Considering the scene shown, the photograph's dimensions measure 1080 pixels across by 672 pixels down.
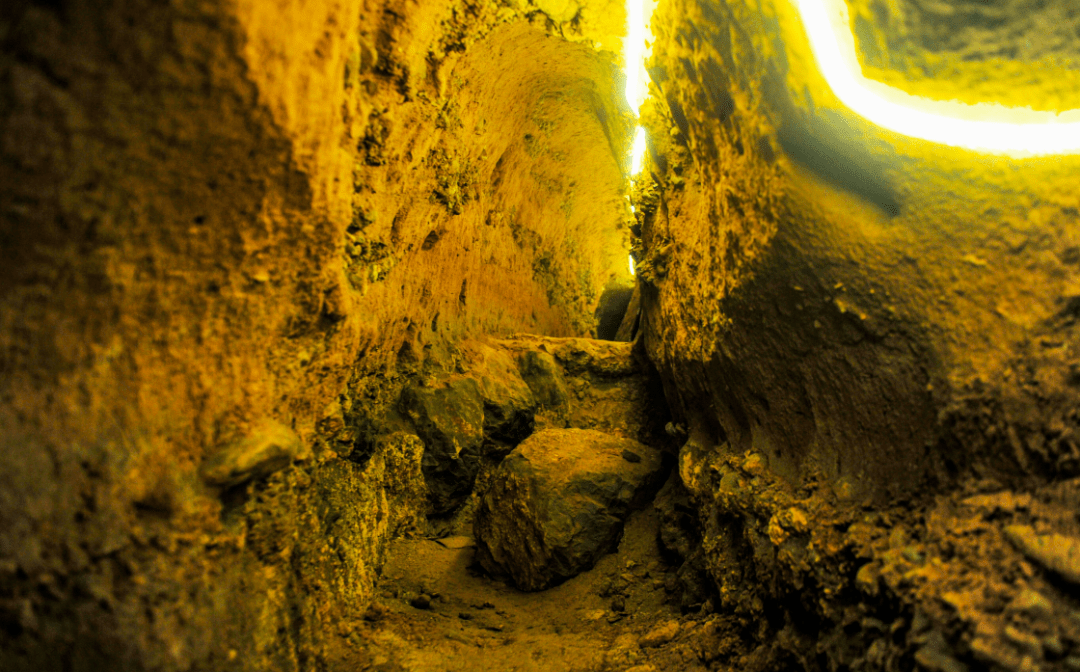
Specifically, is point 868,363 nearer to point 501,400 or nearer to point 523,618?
point 523,618

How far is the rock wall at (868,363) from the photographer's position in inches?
55.8

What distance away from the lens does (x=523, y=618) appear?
111 inches

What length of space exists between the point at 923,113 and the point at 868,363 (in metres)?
0.82

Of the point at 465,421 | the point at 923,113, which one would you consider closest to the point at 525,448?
the point at 465,421

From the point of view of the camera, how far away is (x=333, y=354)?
2.35m

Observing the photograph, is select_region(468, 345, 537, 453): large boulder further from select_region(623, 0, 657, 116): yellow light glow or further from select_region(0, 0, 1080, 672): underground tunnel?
select_region(623, 0, 657, 116): yellow light glow

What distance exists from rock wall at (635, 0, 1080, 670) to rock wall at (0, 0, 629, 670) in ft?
4.87

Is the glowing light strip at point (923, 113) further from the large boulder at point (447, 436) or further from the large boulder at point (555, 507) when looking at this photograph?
the large boulder at point (447, 436)

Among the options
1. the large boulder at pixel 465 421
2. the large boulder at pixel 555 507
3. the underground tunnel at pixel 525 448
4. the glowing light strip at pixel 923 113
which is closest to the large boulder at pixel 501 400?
the large boulder at pixel 465 421

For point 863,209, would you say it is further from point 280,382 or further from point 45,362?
point 45,362

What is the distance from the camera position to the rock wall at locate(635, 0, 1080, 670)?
1.42 m

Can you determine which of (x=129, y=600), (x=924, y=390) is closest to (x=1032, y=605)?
(x=924, y=390)

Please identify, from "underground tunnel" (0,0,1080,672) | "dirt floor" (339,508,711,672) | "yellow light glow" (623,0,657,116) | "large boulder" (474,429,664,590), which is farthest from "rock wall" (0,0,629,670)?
"yellow light glow" (623,0,657,116)

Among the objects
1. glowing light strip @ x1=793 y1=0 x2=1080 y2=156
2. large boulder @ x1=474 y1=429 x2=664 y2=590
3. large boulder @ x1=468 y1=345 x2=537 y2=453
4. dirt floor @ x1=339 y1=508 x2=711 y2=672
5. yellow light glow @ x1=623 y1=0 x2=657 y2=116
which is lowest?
dirt floor @ x1=339 y1=508 x2=711 y2=672
